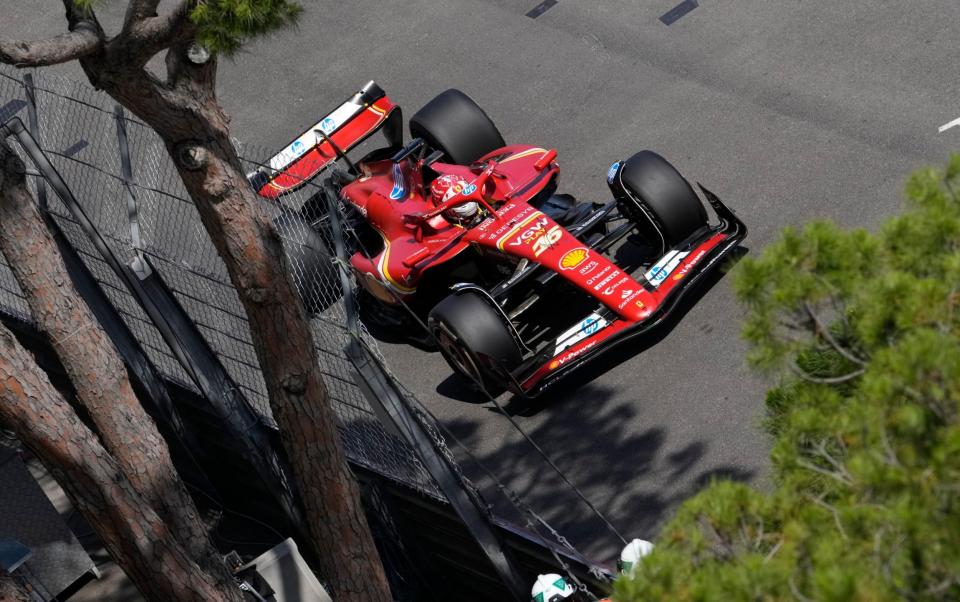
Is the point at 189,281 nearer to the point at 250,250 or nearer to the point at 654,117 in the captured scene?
the point at 250,250

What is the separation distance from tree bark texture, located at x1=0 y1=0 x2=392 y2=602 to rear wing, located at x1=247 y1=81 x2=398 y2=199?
11.3 feet

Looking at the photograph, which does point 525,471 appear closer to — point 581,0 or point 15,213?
point 15,213

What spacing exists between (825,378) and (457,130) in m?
5.72

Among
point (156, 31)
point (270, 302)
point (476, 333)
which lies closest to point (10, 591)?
point (270, 302)

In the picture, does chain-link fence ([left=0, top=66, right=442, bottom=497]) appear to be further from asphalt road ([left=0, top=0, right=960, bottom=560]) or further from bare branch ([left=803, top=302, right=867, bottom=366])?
bare branch ([left=803, top=302, right=867, bottom=366])

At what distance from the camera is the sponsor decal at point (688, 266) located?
7836mm

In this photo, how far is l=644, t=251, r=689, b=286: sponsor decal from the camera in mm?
7863

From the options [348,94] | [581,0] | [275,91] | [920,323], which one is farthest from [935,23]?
[920,323]

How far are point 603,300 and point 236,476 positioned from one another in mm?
2374

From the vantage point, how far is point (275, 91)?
11.6 meters

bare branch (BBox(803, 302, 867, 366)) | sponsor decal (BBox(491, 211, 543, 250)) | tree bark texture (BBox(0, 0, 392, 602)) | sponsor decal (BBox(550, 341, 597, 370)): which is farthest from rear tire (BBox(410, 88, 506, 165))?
bare branch (BBox(803, 302, 867, 366))

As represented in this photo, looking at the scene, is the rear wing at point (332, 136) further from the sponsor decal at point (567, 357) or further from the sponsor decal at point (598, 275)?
the sponsor decal at point (567, 357)

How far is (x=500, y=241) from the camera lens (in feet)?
26.2

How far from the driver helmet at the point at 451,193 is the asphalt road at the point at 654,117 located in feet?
3.44
